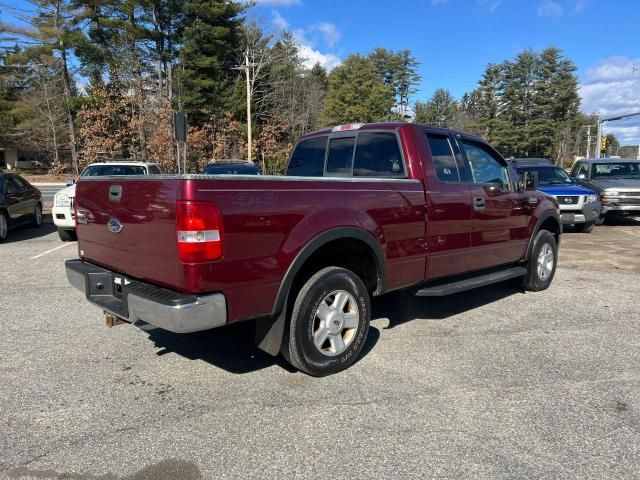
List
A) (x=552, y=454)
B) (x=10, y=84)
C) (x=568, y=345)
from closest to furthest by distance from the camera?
(x=552, y=454)
(x=568, y=345)
(x=10, y=84)

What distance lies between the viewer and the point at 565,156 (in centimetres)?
8219

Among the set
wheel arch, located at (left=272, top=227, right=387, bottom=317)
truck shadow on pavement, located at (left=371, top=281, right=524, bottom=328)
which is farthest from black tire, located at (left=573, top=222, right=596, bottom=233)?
wheel arch, located at (left=272, top=227, right=387, bottom=317)

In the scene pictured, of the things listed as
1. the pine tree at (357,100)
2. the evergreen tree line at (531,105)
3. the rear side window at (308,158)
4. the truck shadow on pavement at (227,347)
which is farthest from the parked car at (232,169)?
the evergreen tree line at (531,105)

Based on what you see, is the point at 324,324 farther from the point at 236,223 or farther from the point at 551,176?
the point at 551,176

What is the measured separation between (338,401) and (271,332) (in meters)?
0.68

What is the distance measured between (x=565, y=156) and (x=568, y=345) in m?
87.6

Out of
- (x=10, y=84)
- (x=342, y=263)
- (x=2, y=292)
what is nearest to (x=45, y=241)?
(x=2, y=292)

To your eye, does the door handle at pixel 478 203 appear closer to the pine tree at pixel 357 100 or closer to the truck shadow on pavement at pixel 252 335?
the truck shadow on pavement at pixel 252 335

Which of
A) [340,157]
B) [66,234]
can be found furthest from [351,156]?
[66,234]

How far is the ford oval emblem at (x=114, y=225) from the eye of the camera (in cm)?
365

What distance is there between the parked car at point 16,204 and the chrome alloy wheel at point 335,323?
9582 mm

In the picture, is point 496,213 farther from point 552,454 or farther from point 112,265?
point 112,265

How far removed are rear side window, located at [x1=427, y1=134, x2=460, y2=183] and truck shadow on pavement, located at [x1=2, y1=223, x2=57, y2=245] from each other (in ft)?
32.2

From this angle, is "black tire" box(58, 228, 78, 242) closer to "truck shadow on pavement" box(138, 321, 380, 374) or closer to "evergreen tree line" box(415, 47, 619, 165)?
"truck shadow on pavement" box(138, 321, 380, 374)
